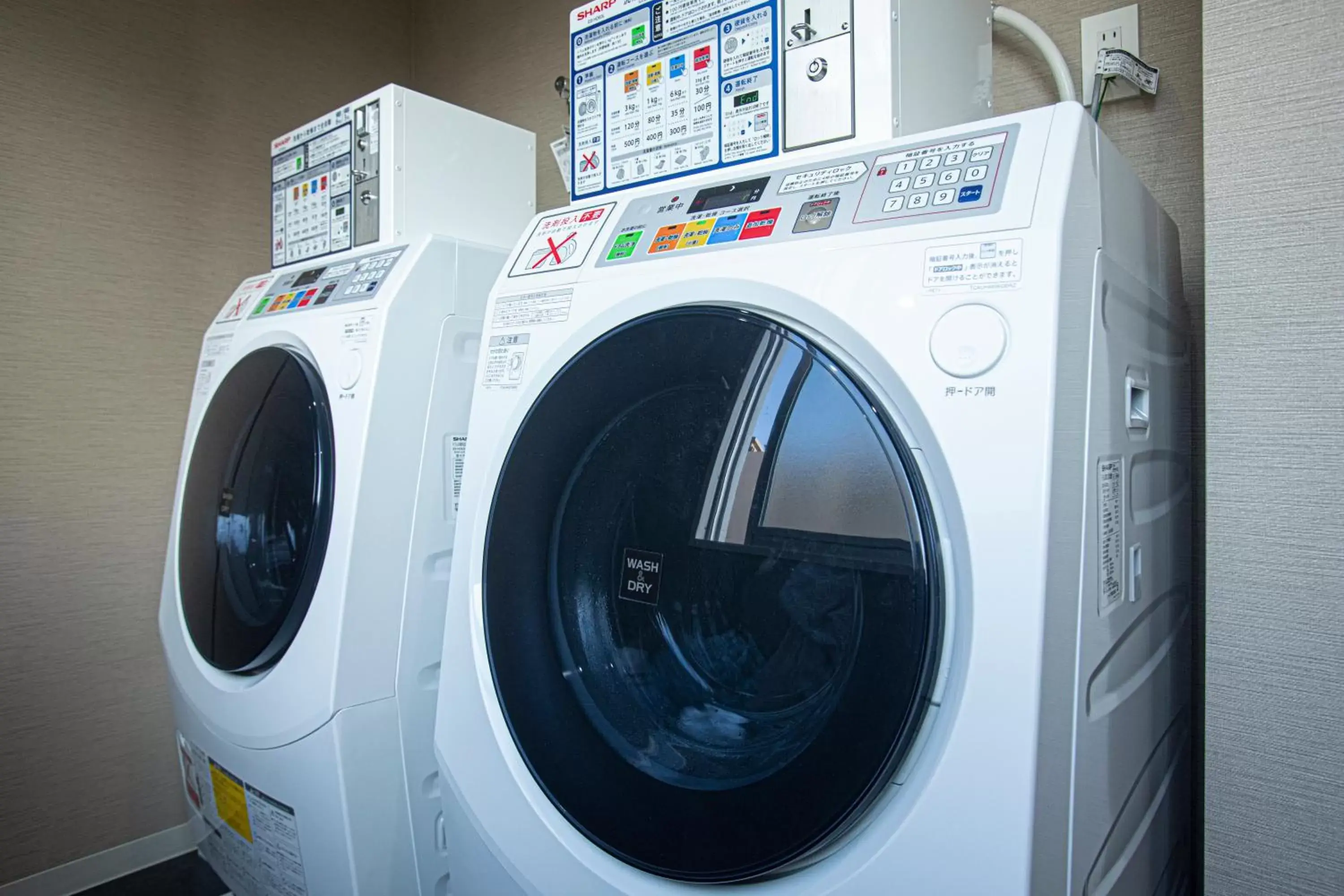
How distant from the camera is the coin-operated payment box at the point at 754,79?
0.92 m

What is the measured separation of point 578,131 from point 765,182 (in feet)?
1.32

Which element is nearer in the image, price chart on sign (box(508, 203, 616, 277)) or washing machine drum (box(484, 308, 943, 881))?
washing machine drum (box(484, 308, 943, 881))

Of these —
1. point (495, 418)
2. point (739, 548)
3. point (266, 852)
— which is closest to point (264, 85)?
point (495, 418)

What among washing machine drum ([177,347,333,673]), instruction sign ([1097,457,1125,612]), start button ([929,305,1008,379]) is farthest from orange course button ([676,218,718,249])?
washing machine drum ([177,347,333,673])

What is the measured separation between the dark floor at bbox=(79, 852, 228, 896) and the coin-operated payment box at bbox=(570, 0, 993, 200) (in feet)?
5.95

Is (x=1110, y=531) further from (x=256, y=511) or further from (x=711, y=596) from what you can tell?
(x=256, y=511)

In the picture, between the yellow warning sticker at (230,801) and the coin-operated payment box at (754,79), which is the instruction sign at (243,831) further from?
the coin-operated payment box at (754,79)

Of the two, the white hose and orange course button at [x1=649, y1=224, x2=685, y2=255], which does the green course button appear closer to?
orange course button at [x1=649, y1=224, x2=685, y2=255]

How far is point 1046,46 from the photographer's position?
129 cm

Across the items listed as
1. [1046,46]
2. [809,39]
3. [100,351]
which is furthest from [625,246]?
[100,351]

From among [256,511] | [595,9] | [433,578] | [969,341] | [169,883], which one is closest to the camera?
[969,341]

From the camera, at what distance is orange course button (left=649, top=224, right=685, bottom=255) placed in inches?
34.7

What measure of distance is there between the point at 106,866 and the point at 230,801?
2.97 feet

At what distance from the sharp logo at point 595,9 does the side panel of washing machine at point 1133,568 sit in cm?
70
